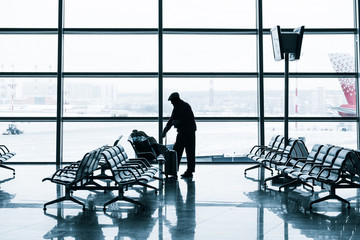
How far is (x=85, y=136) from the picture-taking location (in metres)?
10.8

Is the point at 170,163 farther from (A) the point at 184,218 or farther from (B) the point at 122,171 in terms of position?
(A) the point at 184,218

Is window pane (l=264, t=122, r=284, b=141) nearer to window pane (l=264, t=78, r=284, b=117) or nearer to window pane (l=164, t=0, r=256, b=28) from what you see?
window pane (l=264, t=78, r=284, b=117)

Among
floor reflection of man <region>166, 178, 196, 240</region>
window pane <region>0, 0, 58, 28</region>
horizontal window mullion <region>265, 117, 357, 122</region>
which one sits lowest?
floor reflection of man <region>166, 178, 196, 240</region>

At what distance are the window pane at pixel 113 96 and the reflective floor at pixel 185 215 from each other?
329cm

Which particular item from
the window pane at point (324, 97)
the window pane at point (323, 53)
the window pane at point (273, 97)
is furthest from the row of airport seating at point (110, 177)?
the window pane at point (323, 53)

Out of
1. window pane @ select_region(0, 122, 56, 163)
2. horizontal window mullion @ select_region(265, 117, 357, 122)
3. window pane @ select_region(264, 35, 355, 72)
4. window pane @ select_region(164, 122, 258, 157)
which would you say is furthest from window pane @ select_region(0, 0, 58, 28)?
horizontal window mullion @ select_region(265, 117, 357, 122)

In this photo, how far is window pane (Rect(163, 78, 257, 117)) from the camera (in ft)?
35.0

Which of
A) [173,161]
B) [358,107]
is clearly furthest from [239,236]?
[358,107]

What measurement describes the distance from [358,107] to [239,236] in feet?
24.4

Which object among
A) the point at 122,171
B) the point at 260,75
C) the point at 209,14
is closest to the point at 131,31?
the point at 209,14

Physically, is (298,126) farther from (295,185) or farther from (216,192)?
(216,192)

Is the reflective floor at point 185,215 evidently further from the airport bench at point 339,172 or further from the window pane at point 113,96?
the window pane at point 113,96

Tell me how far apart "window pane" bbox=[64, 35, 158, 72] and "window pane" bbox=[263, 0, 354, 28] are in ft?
9.18

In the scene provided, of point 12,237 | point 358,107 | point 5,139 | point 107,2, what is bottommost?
point 12,237
